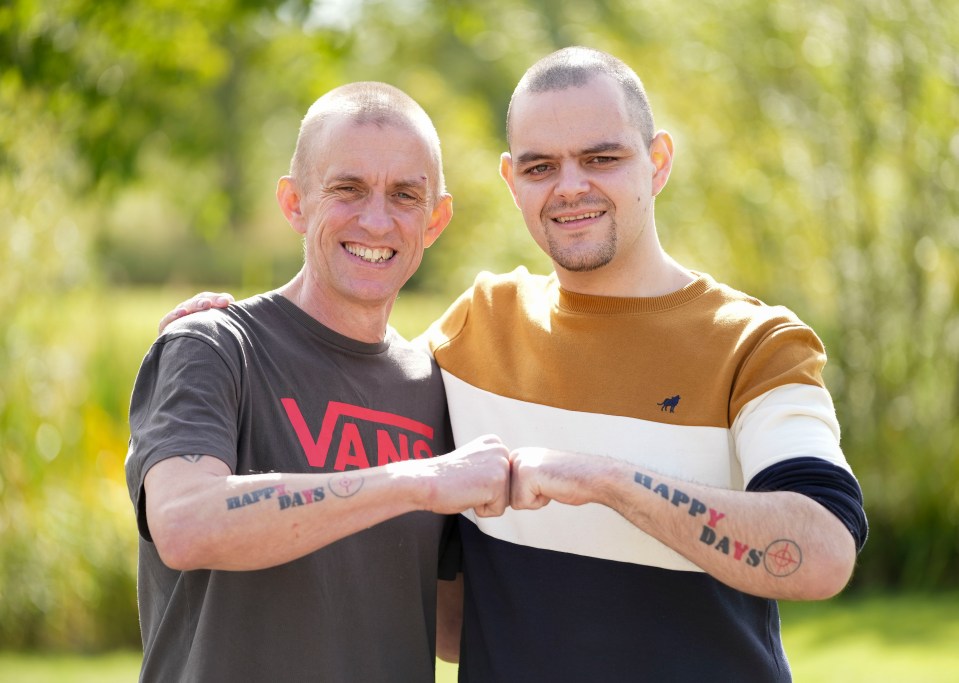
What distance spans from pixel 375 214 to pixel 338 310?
27 cm

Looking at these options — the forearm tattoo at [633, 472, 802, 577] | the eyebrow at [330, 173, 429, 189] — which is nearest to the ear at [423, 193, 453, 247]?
the eyebrow at [330, 173, 429, 189]

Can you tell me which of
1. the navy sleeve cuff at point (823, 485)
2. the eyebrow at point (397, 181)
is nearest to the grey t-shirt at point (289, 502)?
the eyebrow at point (397, 181)

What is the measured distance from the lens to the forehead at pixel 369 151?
9.36ft

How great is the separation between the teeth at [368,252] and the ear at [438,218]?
6.4 inches

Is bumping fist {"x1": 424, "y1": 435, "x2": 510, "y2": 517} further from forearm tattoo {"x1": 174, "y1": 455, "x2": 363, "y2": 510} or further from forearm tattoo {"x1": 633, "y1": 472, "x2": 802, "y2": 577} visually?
forearm tattoo {"x1": 633, "y1": 472, "x2": 802, "y2": 577}

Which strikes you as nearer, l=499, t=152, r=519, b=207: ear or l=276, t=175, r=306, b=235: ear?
l=276, t=175, r=306, b=235: ear

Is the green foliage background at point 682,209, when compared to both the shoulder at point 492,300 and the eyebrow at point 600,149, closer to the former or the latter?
the shoulder at point 492,300

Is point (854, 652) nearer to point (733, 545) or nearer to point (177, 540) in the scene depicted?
point (733, 545)

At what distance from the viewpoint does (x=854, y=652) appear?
6.30m

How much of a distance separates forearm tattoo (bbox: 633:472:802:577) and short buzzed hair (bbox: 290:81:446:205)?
1.07 m

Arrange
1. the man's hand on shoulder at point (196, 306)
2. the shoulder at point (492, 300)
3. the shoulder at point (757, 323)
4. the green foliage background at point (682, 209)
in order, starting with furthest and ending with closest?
1. the green foliage background at point (682, 209)
2. the shoulder at point (492, 300)
3. the man's hand on shoulder at point (196, 306)
4. the shoulder at point (757, 323)

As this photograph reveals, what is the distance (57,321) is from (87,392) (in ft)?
1.73

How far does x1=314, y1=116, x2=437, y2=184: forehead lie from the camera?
2.85 metres

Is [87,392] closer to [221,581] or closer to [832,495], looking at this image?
[221,581]
